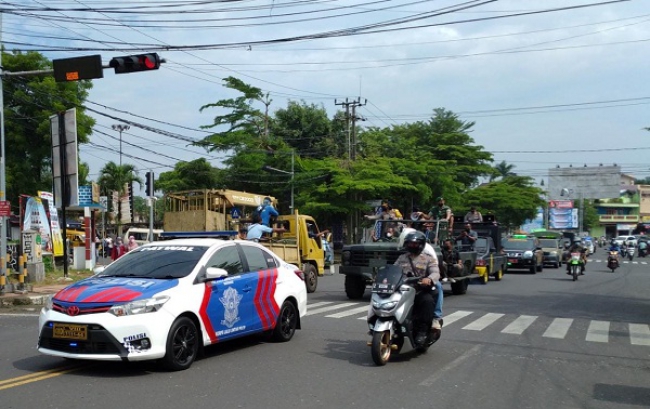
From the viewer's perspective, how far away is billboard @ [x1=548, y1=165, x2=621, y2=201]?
55000mm

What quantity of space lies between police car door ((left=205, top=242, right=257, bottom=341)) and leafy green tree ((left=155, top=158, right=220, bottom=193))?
3534 centimetres

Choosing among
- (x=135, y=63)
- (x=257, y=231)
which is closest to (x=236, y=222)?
(x=257, y=231)

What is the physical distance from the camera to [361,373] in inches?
309

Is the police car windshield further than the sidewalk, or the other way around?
the sidewalk

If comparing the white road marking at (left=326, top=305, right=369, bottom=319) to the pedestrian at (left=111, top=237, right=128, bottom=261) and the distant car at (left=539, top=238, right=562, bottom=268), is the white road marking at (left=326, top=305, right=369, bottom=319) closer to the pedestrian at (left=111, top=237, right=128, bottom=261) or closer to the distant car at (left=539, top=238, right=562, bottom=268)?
the pedestrian at (left=111, top=237, right=128, bottom=261)

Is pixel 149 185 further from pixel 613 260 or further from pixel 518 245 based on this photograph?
pixel 613 260

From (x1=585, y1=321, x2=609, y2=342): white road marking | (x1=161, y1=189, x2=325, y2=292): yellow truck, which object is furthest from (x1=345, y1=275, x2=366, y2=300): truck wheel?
(x1=585, y1=321, x2=609, y2=342): white road marking

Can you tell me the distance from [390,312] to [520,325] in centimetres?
532

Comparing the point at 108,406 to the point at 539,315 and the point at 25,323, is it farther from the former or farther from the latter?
the point at 539,315

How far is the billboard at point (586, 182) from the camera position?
5500 cm

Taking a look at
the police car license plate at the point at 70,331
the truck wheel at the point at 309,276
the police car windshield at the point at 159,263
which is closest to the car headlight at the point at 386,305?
the police car windshield at the point at 159,263

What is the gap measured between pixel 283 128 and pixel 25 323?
4019 cm

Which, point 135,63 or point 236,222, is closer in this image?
point 135,63

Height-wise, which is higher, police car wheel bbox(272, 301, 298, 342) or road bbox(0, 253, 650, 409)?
police car wheel bbox(272, 301, 298, 342)
